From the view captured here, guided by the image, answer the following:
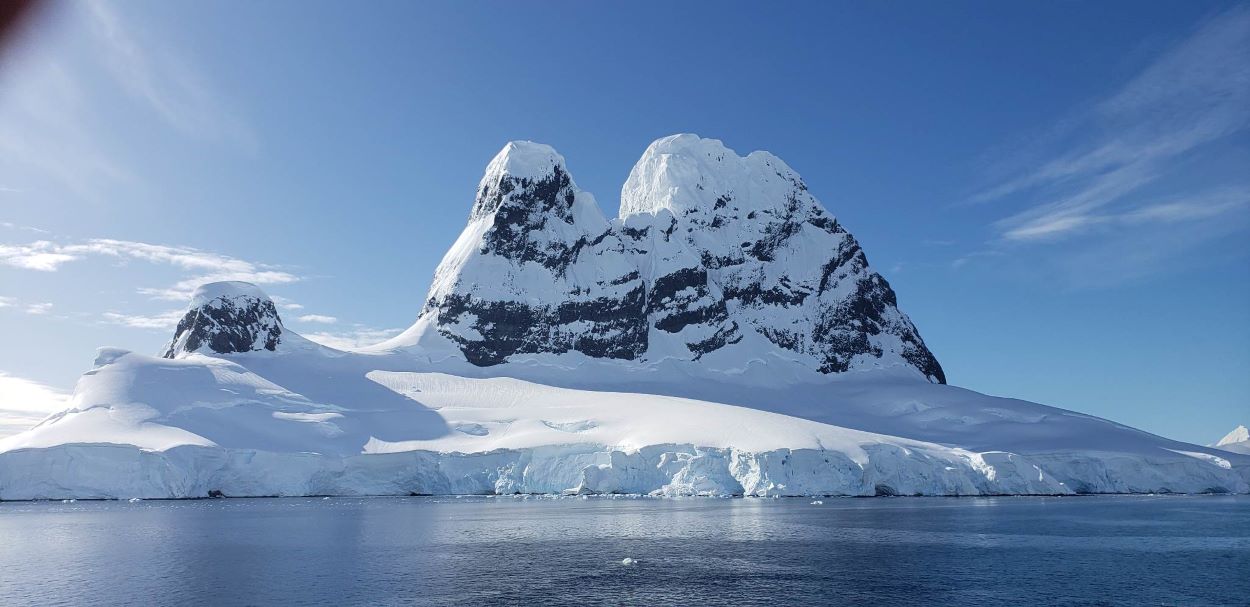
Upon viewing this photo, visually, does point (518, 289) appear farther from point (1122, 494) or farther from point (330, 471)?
point (1122, 494)

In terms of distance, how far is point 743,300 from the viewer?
508ft

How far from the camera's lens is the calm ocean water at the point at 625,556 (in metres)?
28.4

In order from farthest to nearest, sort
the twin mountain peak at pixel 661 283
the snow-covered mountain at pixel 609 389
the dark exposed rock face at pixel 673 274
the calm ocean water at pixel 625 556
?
1. the dark exposed rock face at pixel 673 274
2. the twin mountain peak at pixel 661 283
3. the snow-covered mountain at pixel 609 389
4. the calm ocean water at pixel 625 556

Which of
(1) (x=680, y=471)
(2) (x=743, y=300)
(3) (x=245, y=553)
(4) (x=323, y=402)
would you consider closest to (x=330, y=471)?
(4) (x=323, y=402)

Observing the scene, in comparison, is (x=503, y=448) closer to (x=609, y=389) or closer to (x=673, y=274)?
(x=609, y=389)

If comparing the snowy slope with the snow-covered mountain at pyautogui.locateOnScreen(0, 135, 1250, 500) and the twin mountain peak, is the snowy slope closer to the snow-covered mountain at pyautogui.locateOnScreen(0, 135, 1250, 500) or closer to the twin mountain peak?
the snow-covered mountain at pyautogui.locateOnScreen(0, 135, 1250, 500)

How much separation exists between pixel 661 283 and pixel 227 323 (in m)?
68.3

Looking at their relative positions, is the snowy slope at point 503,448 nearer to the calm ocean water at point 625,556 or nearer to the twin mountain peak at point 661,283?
the calm ocean water at point 625,556

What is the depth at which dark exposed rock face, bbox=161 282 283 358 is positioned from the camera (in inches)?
4414

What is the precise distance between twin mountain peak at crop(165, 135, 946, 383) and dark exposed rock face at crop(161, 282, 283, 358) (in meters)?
0.24

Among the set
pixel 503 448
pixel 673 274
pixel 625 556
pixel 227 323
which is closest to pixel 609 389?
pixel 673 274

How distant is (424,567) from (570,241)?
4327 inches

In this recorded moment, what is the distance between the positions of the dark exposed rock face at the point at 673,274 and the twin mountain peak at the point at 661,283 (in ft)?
0.77

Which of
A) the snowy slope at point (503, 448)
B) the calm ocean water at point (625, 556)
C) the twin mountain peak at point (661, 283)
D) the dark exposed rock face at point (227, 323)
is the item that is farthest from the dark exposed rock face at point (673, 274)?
the calm ocean water at point (625, 556)
